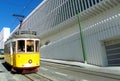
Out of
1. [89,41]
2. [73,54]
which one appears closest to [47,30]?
[73,54]

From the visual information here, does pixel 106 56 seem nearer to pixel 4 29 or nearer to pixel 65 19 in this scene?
pixel 65 19

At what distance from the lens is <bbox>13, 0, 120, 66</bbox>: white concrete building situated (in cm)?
2225

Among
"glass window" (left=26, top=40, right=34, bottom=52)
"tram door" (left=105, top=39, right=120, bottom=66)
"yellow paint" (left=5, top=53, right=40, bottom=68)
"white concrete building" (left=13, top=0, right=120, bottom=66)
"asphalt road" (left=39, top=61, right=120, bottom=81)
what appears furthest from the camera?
"white concrete building" (left=13, top=0, right=120, bottom=66)

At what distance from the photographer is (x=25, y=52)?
15.7 metres

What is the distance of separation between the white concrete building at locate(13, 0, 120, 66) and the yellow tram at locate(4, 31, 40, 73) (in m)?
8.55

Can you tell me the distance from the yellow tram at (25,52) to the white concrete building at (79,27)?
855 centimetres

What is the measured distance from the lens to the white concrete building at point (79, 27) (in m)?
22.2

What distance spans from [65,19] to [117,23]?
3103cm

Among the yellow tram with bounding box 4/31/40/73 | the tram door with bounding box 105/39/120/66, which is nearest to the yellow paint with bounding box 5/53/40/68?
the yellow tram with bounding box 4/31/40/73

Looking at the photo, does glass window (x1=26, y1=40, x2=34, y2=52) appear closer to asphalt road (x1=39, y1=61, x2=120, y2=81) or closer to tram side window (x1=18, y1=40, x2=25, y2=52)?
tram side window (x1=18, y1=40, x2=25, y2=52)

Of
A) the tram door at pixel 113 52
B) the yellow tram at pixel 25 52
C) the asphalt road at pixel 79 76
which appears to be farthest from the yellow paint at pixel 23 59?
the tram door at pixel 113 52

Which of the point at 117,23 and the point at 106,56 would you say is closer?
the point at 117,23

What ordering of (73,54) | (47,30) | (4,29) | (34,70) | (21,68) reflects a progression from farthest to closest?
(4,29) < (47,30) < (73,54) < (34,70) < (21,68)

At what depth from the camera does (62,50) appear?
117ft
